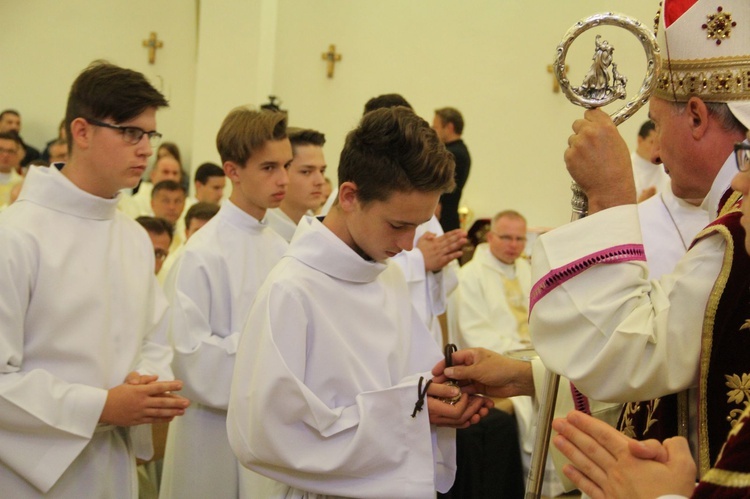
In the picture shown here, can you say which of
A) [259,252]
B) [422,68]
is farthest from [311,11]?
[259,252]

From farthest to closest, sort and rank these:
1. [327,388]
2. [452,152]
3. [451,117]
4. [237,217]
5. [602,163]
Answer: [451,117] < [452,152] < [237,217] < [327,388] < [602,163]

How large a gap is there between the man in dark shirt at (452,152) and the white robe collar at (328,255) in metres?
6.26

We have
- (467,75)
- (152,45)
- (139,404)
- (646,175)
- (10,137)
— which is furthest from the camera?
(152,45)

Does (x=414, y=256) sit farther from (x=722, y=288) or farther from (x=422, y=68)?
(x=422, y=68)

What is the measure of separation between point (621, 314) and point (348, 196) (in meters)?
1.00

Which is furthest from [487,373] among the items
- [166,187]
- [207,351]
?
[166,187]

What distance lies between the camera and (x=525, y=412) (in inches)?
235

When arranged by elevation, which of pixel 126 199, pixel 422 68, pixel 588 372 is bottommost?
pixel 126 199

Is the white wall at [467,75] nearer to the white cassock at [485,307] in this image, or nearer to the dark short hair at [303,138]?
the white cassock at [485,307]

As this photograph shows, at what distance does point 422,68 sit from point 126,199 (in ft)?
15.7

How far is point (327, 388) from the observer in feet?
8.21

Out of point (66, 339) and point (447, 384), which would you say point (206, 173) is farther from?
point (447, 384)

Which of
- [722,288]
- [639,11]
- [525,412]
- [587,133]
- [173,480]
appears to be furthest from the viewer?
[639,11]

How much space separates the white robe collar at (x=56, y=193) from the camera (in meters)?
3.05
